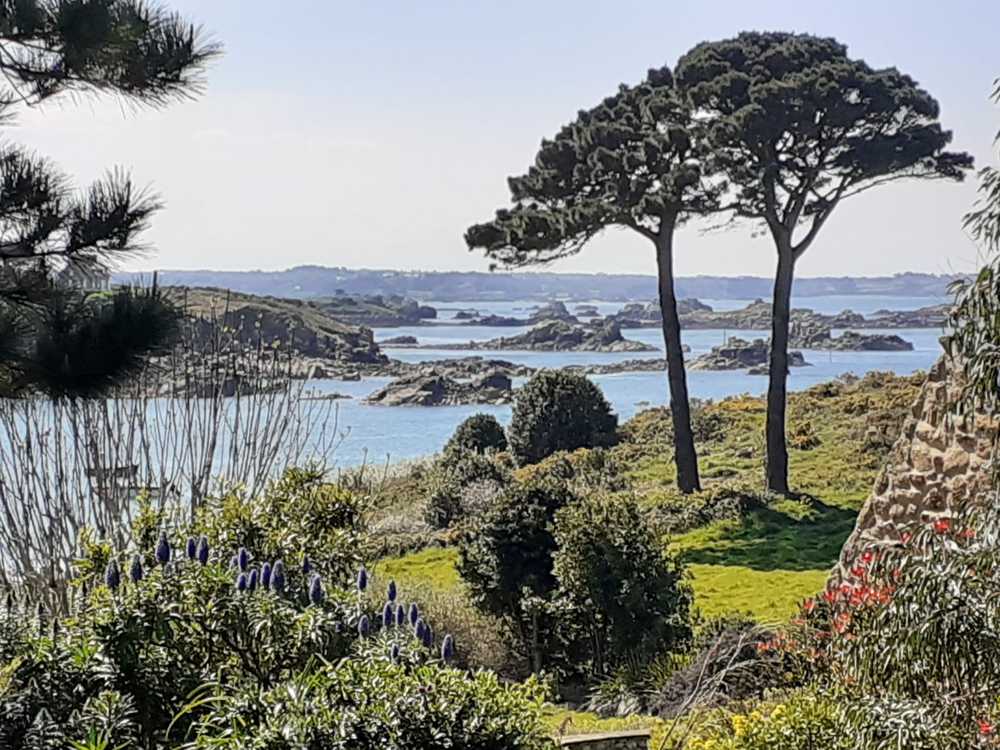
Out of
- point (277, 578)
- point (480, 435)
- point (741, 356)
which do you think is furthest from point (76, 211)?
point (741, 356)

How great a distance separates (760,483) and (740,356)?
14.0 metres

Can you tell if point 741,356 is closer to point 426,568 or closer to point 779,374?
point 779,374

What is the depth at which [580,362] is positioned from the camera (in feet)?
97.6

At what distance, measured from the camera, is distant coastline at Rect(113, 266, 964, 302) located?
59.3ft

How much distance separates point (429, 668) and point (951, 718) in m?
1.72

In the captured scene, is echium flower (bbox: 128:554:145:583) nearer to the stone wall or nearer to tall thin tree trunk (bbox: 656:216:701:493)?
the stone wall

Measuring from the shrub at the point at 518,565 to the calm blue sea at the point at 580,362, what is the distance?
6.67m

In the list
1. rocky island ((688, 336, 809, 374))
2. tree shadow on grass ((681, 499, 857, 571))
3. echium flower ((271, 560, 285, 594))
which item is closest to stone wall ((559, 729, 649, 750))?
echium flower ((271, 560, 285, 594))

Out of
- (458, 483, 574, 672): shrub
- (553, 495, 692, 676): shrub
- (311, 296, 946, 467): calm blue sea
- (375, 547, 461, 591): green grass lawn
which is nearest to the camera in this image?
(553, 495, 692, 676): shrub

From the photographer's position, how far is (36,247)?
4.71 m

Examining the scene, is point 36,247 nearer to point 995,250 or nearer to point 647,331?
point 995,250

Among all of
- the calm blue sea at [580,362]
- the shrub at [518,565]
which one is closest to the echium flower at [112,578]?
the shrub at [518,565]

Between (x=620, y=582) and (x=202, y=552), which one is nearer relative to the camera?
(x=202, y=552)

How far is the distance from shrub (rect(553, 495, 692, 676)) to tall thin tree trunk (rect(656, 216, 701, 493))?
7773mm
